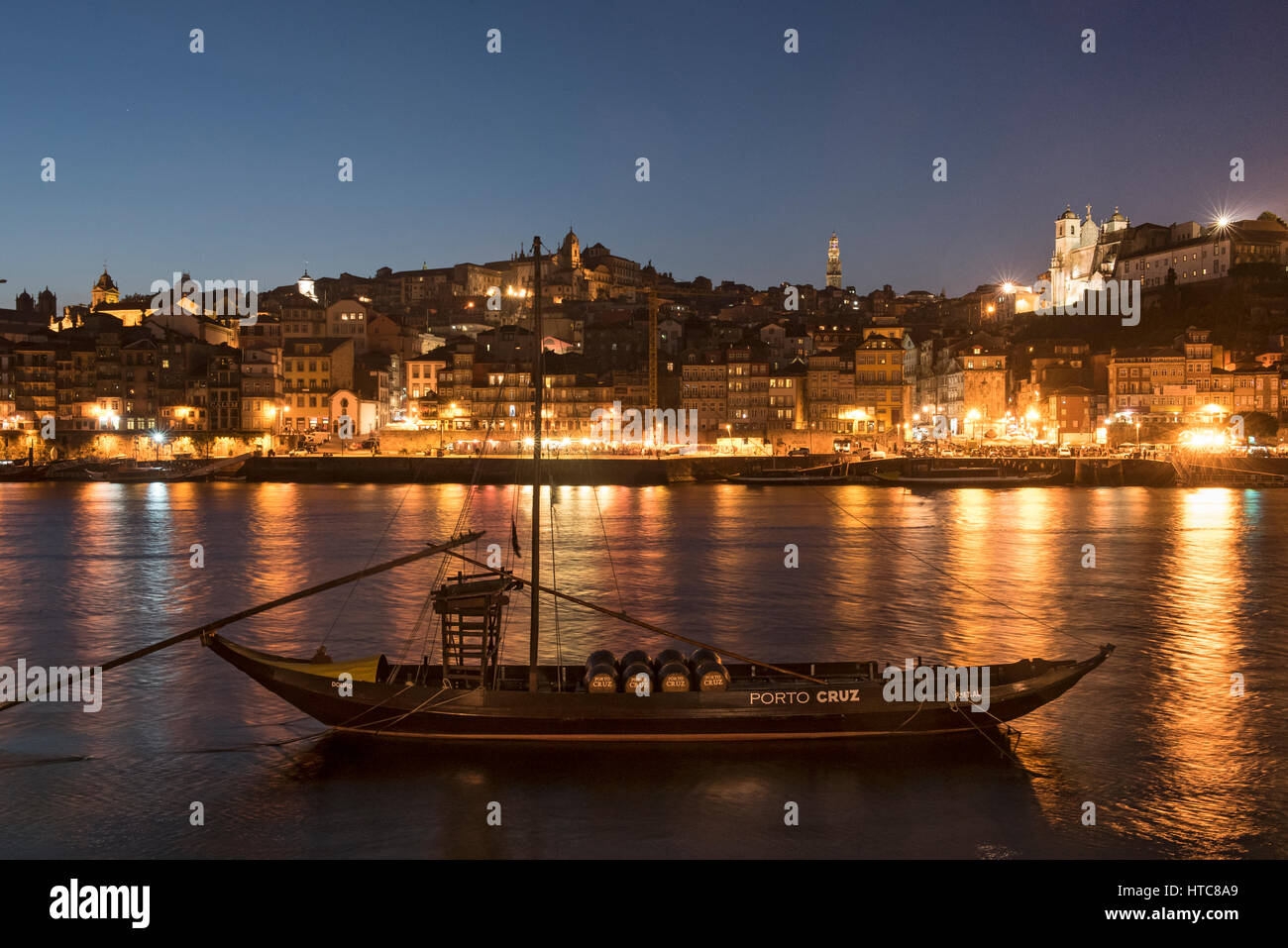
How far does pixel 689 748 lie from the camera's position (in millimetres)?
15320

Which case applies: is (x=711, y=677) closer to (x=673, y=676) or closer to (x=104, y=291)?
(x=673, y=676)

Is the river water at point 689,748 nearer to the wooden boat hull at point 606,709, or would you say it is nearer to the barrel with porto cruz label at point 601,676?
the wooden boat hull at point 606,709

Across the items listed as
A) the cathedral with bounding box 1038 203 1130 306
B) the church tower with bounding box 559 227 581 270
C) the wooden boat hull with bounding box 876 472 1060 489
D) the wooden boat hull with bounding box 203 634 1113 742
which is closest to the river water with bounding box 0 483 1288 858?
the wooden boat hull with bounding box 203 634 1113 742

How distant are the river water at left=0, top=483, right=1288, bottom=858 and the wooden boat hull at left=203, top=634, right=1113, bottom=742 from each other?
17.6 inches

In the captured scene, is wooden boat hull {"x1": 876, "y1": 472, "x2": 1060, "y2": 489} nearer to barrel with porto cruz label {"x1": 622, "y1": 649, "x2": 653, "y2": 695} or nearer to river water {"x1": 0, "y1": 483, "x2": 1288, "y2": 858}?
river water {"x1": 0, "y1": 483, "x2": 1288, "y2": 858}

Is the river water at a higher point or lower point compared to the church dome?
lower

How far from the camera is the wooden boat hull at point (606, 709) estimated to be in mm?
14469

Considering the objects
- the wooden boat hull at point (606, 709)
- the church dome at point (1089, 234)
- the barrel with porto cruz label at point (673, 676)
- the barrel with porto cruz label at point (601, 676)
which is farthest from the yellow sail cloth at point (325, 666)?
the church dome at point (1089, 234)

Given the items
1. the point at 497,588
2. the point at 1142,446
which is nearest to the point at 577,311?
the point at 1142,446

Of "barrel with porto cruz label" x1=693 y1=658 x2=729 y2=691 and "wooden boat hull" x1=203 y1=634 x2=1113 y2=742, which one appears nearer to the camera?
"wooden boat hull" x1=203 y1=634 x2=1113 y2=742

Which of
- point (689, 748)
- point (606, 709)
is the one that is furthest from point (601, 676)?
point (689, 748)

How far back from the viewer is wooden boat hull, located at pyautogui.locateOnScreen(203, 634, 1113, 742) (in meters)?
14.5

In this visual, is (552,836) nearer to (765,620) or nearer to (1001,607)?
(765,620)

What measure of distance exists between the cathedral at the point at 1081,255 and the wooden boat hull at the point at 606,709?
379ft
